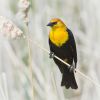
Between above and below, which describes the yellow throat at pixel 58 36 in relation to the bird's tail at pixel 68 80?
above

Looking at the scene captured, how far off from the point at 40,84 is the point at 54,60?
0.22m

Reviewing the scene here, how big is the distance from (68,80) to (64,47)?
9.8 inches

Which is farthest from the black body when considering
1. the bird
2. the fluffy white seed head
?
the fluffy white seed head

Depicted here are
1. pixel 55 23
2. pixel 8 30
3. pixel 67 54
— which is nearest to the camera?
pixel 8 30

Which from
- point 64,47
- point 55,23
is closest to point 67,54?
point 64,47

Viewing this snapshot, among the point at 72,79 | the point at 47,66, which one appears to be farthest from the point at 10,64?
the point at 72,79

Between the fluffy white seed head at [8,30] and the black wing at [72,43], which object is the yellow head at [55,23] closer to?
the black wing at [72,43]

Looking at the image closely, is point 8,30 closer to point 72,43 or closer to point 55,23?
point 55,23

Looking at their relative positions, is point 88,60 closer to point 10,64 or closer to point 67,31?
point 67,31

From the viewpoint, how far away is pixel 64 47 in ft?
9.59

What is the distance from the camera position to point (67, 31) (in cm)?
285

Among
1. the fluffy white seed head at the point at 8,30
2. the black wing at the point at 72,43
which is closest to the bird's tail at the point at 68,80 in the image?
the black wing at the point at 72,43

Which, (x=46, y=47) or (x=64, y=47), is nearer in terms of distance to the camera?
(x=64, y=47)

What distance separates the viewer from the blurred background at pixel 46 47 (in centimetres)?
287
